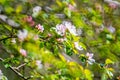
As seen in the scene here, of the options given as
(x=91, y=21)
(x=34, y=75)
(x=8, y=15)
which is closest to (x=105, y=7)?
(x=91, y=21)

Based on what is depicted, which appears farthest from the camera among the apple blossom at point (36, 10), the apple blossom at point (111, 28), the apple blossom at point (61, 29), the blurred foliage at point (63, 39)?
the apple blossom at point (111, 28)

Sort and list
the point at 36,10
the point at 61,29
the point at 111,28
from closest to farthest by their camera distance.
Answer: the point at 61,29 → the point at 36,10 → the point at 111,28

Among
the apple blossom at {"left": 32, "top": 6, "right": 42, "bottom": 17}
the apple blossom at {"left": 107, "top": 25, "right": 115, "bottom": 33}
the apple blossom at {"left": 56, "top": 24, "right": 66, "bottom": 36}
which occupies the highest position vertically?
the apple blossom at {"left": 56, "top": 24, "right": 66, "bottom": 36}

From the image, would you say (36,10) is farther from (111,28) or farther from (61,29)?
(61,29)

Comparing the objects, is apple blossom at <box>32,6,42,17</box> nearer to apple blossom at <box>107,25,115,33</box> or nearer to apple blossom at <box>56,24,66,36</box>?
apple blossom at <box>107,25,115,33</box>

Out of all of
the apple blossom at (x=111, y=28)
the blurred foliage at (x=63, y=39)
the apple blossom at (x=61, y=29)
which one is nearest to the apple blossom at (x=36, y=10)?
the blurred foliage at (x=63, y=39)

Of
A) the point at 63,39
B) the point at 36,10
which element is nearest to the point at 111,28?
the point at 36,10

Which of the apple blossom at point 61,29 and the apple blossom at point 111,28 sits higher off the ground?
the apple blossom at point 61,29

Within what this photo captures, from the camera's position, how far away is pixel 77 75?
2.10 meters

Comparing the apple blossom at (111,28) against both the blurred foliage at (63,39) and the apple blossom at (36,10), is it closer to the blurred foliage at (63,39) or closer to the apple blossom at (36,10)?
the blurred foliage at (63,39)

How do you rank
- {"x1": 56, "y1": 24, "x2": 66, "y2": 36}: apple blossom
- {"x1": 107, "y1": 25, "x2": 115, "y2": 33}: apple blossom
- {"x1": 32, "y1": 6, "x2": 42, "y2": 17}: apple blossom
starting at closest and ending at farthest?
{"x1": 56, "y1": 24, "x2": 66, "y2": 36}: apple blossom
{"x1": 32, "y1": 6, "x2": 42, "y2": 17}: apple blossom
{"x1": 107, "y1": 25, "x2": 115, "y2": 33}: apple blossom

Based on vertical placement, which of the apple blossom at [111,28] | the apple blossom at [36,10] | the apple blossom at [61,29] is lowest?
the apple blossom at [111,28]

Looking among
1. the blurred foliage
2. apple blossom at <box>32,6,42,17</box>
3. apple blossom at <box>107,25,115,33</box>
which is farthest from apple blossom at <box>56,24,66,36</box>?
apple blossom at <box>107,25,115,33</box>

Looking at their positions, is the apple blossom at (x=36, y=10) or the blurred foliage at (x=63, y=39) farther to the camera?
the apple blossom at (x=36, y=10)
